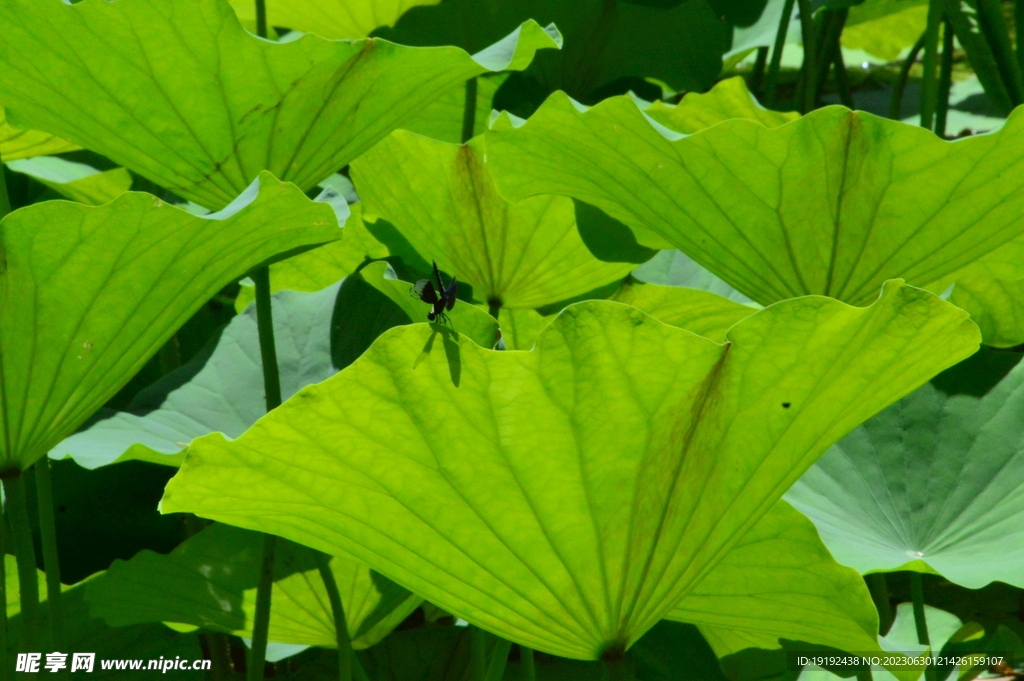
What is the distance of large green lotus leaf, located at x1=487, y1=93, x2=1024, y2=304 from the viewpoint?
0.76 metres

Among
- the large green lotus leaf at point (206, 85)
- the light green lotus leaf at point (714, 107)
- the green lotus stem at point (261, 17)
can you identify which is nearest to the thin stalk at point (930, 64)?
the light green lotus leaf at point (714, 107)

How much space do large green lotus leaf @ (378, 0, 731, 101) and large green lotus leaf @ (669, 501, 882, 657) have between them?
87cm

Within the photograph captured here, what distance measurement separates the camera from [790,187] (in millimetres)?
807

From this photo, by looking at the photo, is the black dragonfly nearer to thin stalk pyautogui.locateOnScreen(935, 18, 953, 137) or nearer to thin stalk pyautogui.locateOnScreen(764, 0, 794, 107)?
thin stalk pyautogui.locateOnScreen(764, 0, 794, 107)

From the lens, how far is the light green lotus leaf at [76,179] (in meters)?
1.31

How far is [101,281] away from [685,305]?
0.61m

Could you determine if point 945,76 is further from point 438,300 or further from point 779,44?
point 438,300

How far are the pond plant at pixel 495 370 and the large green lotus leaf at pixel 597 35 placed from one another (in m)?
0.03

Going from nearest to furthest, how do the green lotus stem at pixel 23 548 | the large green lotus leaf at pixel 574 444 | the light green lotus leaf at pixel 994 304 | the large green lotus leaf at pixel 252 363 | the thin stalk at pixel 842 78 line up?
1. the large green lotus leaf at pixel 574 444
2. the green lotus stem at pixel 23 548
3. the large green lotus leaf at pixel 252 363
4. the light green lotus leaf at pixel 994 304
5. the thin stalk at pixel 842 78

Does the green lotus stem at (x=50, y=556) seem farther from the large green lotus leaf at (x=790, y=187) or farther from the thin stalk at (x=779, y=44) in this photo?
the thin stalk at (x=779, y=44)

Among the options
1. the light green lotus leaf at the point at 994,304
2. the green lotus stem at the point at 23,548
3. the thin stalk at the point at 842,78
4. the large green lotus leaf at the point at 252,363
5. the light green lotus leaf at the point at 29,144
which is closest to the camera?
the green lotus stem at the point at 23,548

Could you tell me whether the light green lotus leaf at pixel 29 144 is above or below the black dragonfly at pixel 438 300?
above

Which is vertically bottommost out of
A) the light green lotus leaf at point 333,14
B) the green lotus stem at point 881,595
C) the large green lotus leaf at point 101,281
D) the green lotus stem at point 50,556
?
the green lotus stem at point 881,595

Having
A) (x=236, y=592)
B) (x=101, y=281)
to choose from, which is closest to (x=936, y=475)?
(x=236, y=592)
